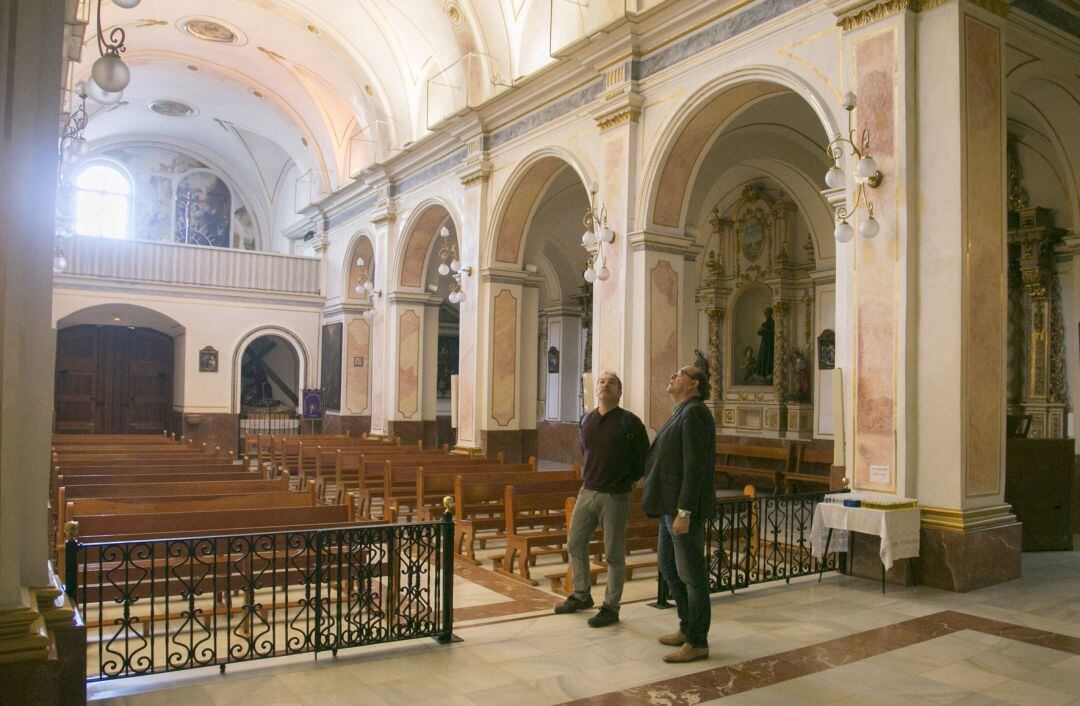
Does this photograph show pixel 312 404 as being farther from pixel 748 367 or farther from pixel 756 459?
pixel 756 459

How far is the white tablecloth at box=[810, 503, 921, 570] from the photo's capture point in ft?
22.6

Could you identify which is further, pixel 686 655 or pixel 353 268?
pixel 353 268

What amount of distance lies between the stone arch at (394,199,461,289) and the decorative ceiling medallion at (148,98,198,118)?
932 cm

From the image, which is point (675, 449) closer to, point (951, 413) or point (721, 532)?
point (721, 532)

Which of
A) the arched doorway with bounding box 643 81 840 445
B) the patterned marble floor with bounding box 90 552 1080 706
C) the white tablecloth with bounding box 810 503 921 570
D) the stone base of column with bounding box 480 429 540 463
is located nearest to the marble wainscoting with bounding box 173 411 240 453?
the stone base of column with bounding box 480 429 540 463

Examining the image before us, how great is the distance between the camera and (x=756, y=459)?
15.5 metres

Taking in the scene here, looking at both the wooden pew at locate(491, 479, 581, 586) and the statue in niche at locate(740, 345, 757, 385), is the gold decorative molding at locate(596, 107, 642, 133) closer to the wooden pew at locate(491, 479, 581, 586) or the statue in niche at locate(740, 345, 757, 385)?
the wooden pew at locate(491, 479, 581, 586)

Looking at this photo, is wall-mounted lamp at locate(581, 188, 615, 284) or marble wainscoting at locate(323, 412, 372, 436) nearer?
wall-mounted lamp at locate(581, 188, 615, 284)

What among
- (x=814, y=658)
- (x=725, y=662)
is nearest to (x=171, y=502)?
(x=725, y=662)

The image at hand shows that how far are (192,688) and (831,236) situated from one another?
1309cm

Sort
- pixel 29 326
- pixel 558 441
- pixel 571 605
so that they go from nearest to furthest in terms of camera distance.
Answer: pixel 29 326 < pixel 571 605 < pixel 558 441

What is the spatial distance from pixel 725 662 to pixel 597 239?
23.6 feet

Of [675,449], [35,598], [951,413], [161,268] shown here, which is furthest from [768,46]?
[161,268]

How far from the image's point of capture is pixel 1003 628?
5879 millimetres
